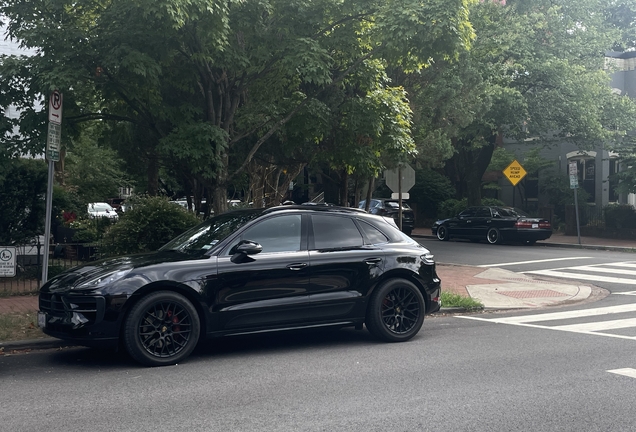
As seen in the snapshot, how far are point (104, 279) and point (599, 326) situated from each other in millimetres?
6910

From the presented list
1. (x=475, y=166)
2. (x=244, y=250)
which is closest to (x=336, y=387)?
(x=244, y=250)

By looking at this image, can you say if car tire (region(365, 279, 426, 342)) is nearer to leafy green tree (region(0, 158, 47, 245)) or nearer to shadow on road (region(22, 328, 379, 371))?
shadow on road (region(22, 328, 379, 371))

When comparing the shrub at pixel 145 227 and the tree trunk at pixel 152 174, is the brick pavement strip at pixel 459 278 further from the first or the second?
Result: the tree trunk at pixel 152 174

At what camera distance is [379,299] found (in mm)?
8742

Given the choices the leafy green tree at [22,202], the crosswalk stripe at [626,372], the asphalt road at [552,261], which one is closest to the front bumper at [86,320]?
the crosswalk stripe at [626,372]

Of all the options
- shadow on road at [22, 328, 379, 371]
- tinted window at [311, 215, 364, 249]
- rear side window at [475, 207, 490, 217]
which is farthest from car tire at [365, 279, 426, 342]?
rear side window at [475, 207, 490, 217]

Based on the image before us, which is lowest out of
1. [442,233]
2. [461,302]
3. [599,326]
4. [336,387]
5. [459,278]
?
[336,387]

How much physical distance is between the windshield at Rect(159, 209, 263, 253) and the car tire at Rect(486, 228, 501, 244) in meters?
19.8

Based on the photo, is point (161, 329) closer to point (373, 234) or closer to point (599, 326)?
point (373, 234)

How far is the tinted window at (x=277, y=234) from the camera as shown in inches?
327

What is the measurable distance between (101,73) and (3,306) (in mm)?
4467

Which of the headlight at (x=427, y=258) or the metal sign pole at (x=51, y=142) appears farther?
the metal sign pole at (x=51, y=142)

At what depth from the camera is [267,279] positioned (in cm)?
807

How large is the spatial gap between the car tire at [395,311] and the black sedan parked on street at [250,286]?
13 millimetres
